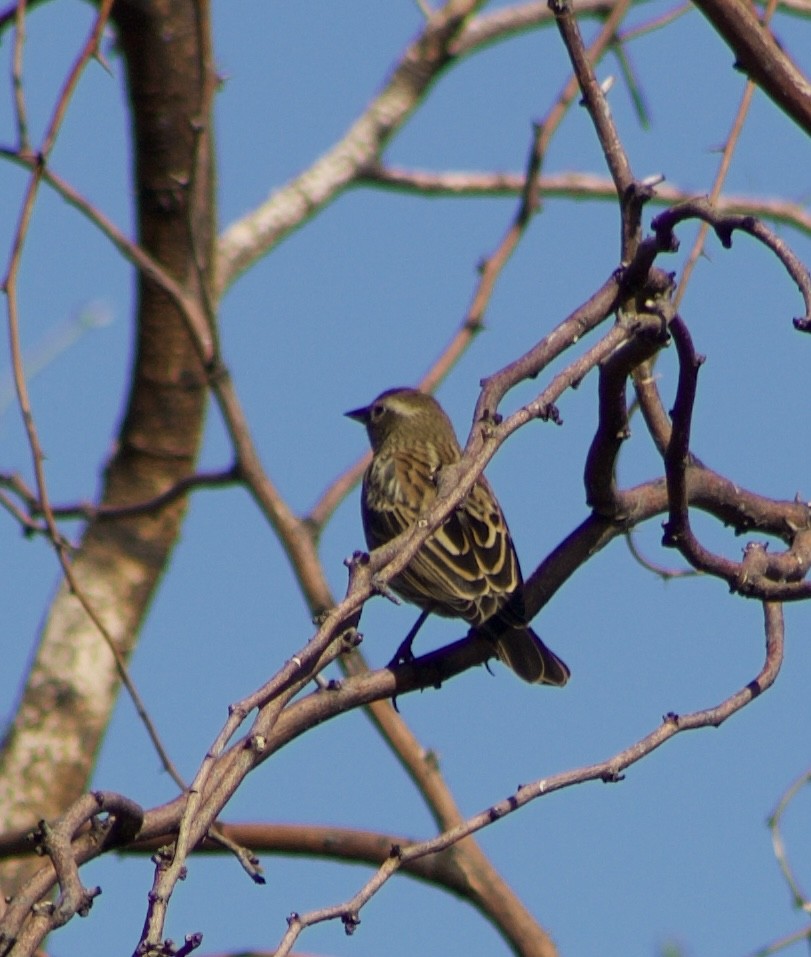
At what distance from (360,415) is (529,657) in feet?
10.2

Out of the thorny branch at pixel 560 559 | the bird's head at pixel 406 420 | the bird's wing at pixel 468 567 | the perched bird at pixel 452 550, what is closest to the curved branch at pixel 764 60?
the thorny branch at pixel 560 559

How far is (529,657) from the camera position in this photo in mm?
5723

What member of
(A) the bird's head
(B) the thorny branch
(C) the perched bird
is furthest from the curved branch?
(A) the bird's head

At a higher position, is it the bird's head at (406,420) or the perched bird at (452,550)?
the bird's head at (406,420)

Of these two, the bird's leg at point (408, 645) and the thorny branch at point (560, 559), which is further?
the bird's leg at point (408, 645)

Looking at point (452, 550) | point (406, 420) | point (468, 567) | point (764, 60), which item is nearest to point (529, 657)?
point (468, 567)

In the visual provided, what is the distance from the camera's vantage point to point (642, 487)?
4.46 m

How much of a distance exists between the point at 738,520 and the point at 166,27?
419 centimetres

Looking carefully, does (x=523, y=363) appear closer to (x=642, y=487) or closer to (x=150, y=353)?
(x=642, y=487)

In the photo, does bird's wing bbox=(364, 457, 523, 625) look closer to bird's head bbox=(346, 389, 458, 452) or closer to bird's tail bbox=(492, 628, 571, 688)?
bird's tail bbox=(492, 628, 571, 688)

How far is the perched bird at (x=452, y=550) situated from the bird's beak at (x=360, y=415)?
38 centimetres

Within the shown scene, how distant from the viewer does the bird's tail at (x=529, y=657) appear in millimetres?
5617

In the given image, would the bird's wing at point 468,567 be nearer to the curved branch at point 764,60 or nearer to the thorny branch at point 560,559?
the thorny branch at point 560,559

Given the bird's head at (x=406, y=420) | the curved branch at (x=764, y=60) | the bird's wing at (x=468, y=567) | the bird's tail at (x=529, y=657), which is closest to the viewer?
the curved branch at (x=764, y=60)
